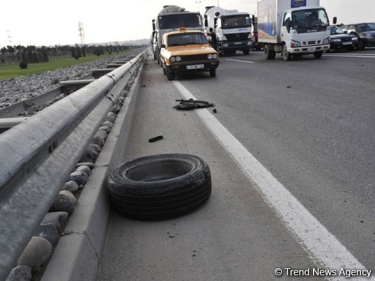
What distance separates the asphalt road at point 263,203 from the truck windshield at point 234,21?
25.1 meters

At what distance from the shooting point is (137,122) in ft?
25.3

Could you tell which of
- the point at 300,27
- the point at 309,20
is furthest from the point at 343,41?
the point at 300,27

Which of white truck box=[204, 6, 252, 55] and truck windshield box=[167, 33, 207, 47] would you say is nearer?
truck windshield box=[167, 33, 207, 47]

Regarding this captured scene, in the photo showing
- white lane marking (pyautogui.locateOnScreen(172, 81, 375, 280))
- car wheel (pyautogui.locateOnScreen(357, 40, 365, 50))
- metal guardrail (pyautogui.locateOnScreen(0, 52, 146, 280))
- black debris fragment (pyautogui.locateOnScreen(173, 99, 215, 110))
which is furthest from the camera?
car wheel (pyautogui.locateOnScreen(357, 40, 365, 50))

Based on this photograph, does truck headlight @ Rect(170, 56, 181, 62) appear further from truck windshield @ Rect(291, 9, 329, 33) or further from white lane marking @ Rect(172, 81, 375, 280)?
white lane marking @ Rect(172, 81, 375, 280)

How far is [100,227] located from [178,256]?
2.20 ft

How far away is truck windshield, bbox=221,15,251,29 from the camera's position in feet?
103

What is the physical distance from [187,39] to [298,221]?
14962mm

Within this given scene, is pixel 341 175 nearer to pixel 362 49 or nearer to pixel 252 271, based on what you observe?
pixel 252 271

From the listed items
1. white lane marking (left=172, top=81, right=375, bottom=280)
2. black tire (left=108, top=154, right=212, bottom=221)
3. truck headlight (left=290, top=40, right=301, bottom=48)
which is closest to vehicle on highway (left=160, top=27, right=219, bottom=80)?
truck headlight (left=290, top=40, right=301, bottom=48)

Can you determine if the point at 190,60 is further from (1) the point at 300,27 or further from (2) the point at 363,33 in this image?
(2) the point at 363,33

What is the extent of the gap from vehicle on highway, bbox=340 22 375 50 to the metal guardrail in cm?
2788

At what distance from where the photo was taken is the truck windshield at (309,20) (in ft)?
65.3

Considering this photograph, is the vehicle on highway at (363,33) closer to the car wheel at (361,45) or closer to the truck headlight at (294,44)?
the car wheel at (361,45)
